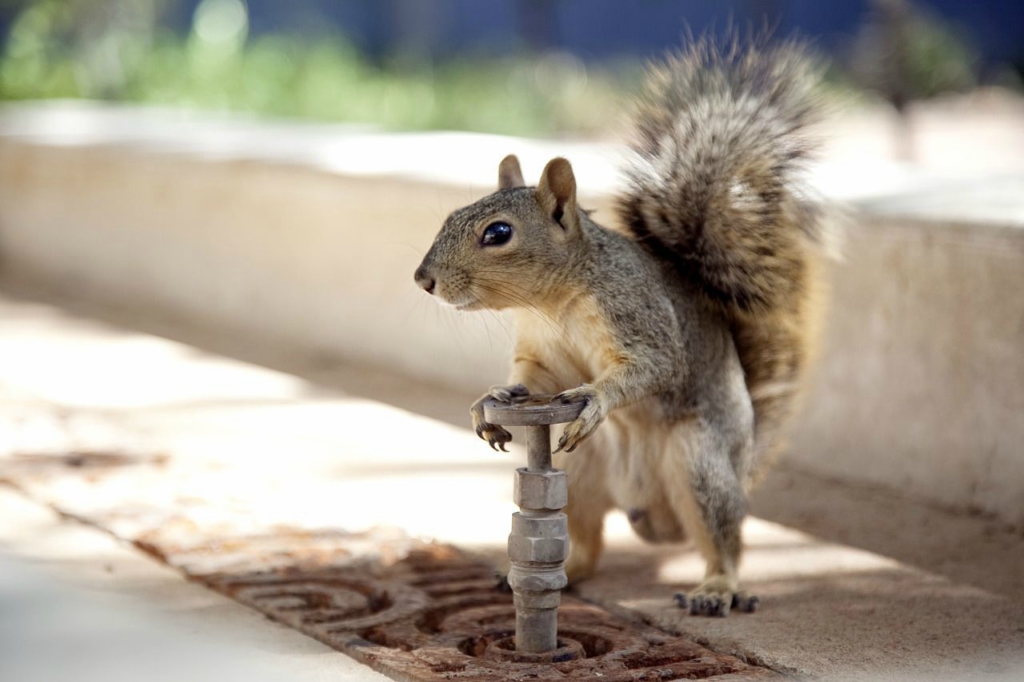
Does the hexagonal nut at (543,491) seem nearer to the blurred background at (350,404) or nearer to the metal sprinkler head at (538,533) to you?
the metal sprinkler head at (538,533)

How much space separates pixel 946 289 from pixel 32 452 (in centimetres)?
262

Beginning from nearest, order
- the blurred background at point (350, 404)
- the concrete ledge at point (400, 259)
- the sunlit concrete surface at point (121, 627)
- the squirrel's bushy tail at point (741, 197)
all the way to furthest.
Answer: the sunlit concrete surface at point (121, 627), the blurred background at point (350, 404), the squirrel's bushy tail at point (741, 197), the concrete ledge at point (400, 259)

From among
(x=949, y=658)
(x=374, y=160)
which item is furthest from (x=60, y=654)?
(x=374, y=160)

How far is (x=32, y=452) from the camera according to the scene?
4223 millimetres

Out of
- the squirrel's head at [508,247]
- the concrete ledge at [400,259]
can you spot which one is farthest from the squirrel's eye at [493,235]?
the concrete ledge at [400,259]

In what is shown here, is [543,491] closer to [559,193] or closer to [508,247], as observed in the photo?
[508,247]


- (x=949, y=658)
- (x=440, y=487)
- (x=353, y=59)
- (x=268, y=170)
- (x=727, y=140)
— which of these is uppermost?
(x=353, y=59)

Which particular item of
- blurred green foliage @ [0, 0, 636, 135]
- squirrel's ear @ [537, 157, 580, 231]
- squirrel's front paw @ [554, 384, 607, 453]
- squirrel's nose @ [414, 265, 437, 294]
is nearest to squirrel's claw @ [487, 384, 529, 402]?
squirrel's front paw @ [554, 384, 607, 453]

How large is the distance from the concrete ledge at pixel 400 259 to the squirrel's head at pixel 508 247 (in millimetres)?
495

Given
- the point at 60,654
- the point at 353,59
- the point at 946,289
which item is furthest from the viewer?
the point at 353,59

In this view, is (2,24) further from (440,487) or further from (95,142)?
(440,487)

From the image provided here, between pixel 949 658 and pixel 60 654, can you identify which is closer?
pixel 60 654

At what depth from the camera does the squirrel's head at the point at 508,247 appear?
2756mm

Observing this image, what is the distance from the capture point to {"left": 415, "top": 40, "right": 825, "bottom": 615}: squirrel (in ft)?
9.25
